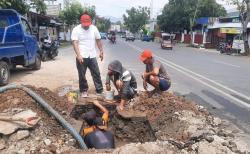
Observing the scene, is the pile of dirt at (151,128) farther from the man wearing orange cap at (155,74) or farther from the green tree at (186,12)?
the green tree at (186,12)

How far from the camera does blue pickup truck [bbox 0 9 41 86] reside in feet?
34.1

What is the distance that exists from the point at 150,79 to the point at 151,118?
1354 mm

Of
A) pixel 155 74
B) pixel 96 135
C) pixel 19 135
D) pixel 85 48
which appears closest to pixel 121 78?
pixel 155 74

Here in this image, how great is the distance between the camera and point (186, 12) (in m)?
62.5

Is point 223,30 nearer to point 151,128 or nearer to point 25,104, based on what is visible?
point 151,128

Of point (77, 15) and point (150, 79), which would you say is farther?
A: point (77, 15)

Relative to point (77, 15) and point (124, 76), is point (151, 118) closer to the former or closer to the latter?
point (124, 76)

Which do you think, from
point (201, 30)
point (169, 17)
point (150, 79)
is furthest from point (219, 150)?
point (169, 17)

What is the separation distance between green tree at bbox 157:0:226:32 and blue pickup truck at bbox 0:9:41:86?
46616 mm

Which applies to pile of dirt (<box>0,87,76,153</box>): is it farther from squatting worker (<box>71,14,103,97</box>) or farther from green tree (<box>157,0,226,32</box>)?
green tree (<box>157,0,226,32</box>)

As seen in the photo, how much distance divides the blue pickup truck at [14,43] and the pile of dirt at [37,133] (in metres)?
4.51

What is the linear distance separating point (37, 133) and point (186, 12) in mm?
59611

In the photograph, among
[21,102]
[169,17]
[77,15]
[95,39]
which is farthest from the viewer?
[169,17]

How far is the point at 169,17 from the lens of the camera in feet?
221
